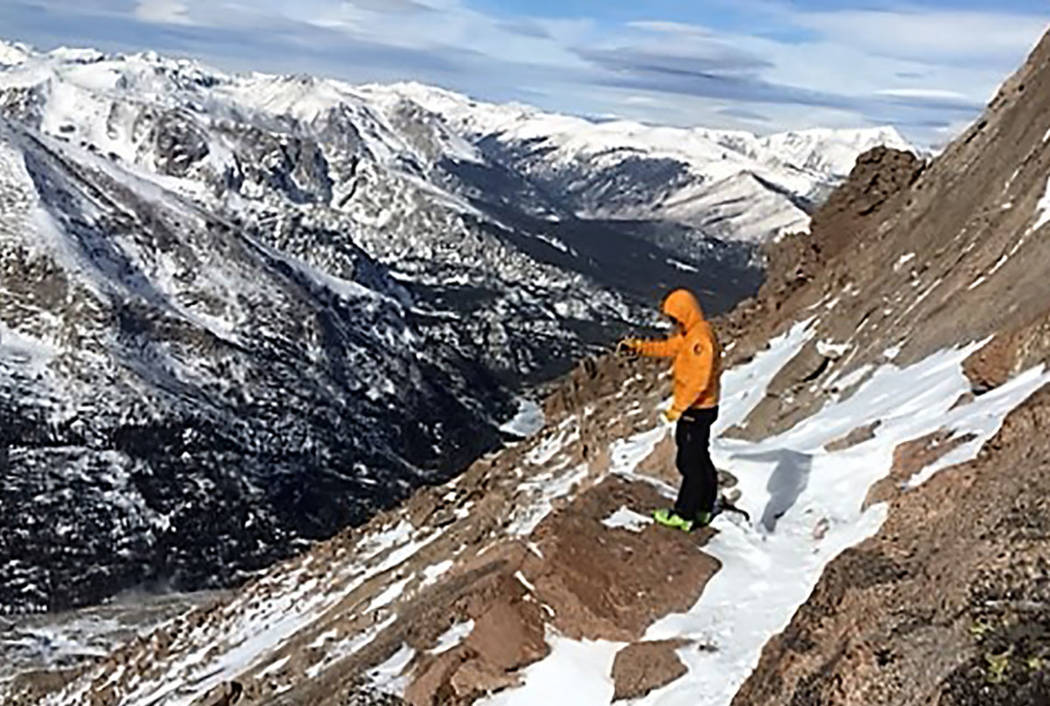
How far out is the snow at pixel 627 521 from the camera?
64.8ft

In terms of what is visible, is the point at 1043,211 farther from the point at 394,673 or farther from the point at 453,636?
the point at 394,673

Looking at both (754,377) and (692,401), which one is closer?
(692,401)

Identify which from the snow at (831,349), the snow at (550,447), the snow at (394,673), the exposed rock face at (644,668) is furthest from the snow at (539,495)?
the exposed rock face at (644,668)

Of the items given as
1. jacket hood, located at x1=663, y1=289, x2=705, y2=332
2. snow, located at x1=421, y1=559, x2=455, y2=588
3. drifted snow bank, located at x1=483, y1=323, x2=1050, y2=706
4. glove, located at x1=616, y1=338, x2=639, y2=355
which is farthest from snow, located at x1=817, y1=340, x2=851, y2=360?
jacket hood, located at x1=663, y1=289, x2=705, y2=332

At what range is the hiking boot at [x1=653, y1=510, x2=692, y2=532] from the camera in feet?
65.2

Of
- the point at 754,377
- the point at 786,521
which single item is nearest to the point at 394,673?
the point at 786,521

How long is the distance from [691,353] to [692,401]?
730mm

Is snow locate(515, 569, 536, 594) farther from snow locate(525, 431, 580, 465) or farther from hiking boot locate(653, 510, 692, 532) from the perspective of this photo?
snow locate(525, 431, 580, 465)

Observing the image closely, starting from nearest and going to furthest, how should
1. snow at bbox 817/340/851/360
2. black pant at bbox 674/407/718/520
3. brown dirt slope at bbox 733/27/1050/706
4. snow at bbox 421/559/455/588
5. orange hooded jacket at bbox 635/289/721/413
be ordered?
brown dirt slope at bbox 733/27/1050/706, orange hooded jacket at bbox 635/289/721/413, black pant at bbox 674/407/718/520, snow at bbox 421/559/455/588, snow at bbox 817/340/851/360

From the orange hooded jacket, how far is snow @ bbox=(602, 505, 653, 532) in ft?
5.27

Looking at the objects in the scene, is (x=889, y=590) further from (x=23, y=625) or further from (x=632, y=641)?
(x=23, y=625)

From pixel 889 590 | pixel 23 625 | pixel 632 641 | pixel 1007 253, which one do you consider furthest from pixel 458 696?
pixel 23 625

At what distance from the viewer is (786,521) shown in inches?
841

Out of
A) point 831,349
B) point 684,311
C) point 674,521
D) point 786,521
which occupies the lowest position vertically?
point 831,349
